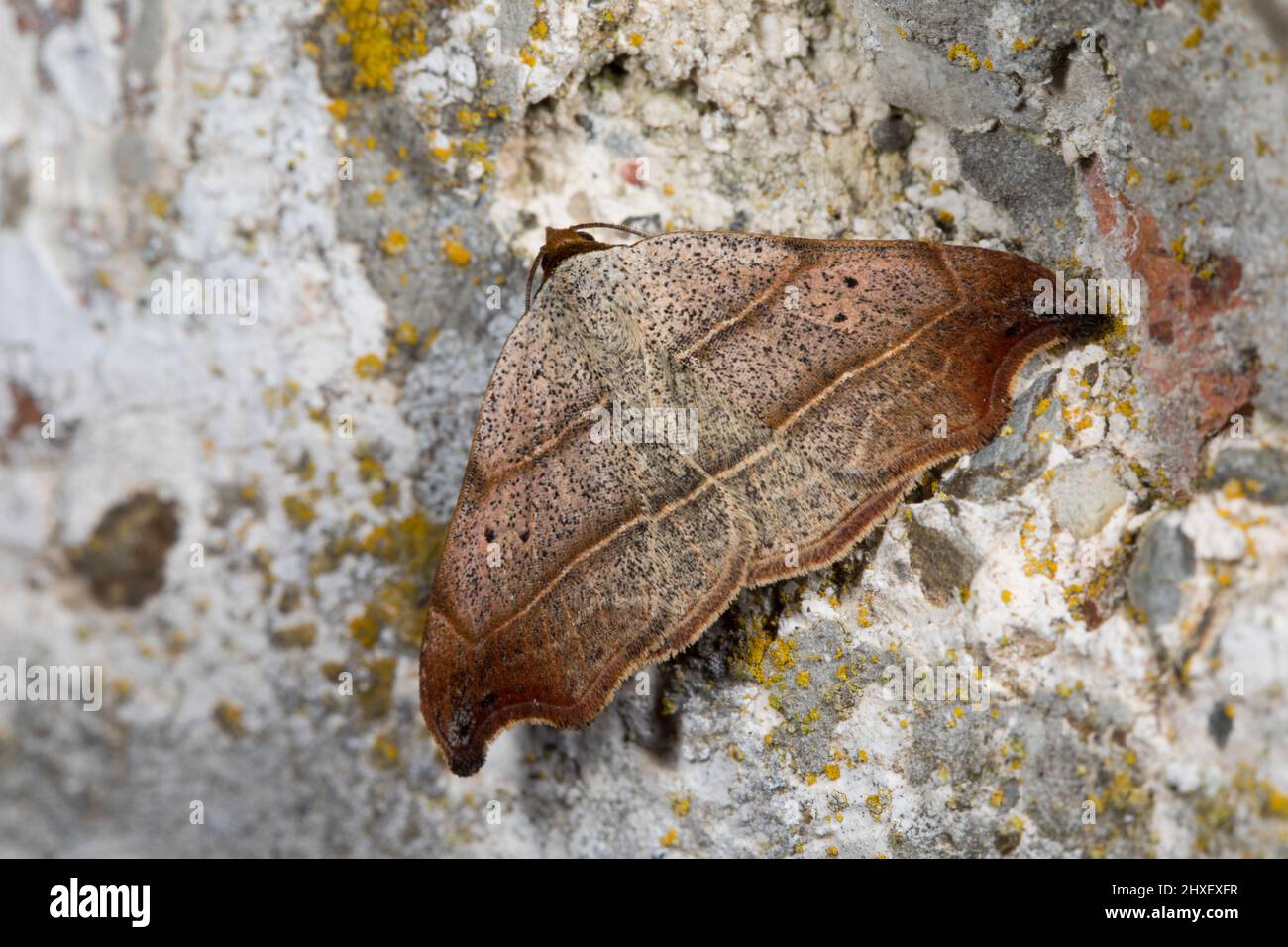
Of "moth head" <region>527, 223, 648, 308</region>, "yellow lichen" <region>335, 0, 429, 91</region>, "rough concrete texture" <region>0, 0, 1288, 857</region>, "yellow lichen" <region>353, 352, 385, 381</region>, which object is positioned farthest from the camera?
"yellow lichen" <region>353, 352, 385, 381</region>

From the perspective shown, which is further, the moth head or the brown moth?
the moth head

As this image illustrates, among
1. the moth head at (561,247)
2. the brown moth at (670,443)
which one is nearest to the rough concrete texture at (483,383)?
the brown moth at (670,443)

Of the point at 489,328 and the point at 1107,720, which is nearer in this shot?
the point at 1107,720

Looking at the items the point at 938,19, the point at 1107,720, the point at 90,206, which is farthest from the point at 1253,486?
the point at 90,206

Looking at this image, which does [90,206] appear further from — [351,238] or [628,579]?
[628,579]

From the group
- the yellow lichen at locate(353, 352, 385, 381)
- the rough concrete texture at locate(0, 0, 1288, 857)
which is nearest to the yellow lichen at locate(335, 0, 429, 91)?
the rough concrete texture at locate(0, 0, 1288, 857)

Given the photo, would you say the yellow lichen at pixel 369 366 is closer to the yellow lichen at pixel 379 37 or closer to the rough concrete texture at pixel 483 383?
the rough concrete texture at pixel 483 383

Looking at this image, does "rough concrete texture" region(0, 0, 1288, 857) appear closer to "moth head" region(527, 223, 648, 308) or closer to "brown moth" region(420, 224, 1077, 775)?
"brown moth" region(420, 224, 1077, 775)
